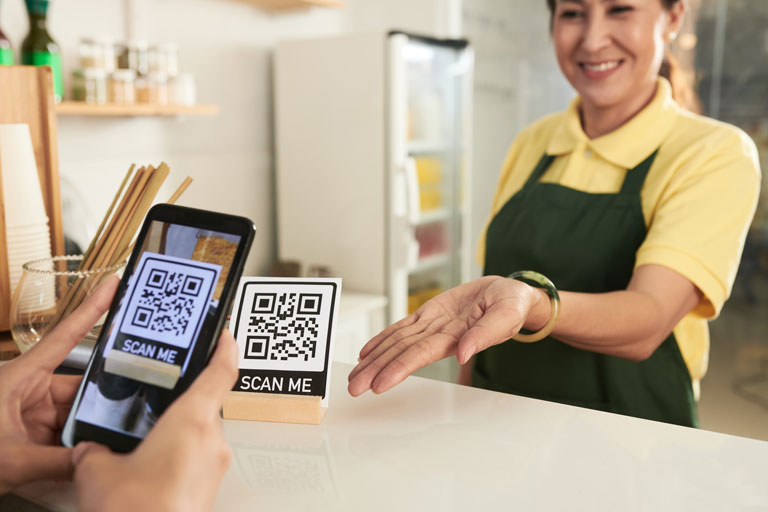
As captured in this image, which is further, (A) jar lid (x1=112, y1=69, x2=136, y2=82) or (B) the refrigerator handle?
(B) the refrigerator handle

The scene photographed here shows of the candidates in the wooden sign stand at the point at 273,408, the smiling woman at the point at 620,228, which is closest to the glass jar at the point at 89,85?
the smiling woman at the point at 620,228

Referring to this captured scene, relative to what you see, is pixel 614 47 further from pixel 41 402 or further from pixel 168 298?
pixel 41 402

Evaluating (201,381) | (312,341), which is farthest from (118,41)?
(201,381)

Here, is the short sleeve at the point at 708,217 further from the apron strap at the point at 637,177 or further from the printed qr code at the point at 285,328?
the printed qr code at the point at 285,328

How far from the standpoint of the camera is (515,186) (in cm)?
160

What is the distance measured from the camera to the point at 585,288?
4.56 ft

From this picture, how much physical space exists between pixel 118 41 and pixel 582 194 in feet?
5.47

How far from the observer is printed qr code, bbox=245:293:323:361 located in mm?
808

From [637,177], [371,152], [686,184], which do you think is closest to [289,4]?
[371,152]

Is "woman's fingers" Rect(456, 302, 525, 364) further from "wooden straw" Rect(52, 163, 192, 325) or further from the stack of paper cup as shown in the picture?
the stack of paper cup

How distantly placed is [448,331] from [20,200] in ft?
2.25

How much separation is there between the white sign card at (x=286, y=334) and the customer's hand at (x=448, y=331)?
0.05m

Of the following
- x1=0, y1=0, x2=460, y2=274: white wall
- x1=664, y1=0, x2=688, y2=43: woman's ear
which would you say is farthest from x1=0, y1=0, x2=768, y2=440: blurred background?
x1=664, y1=0, x2=688, y2=43: woman's ear

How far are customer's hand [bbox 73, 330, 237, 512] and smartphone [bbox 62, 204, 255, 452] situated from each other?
0.07 m
